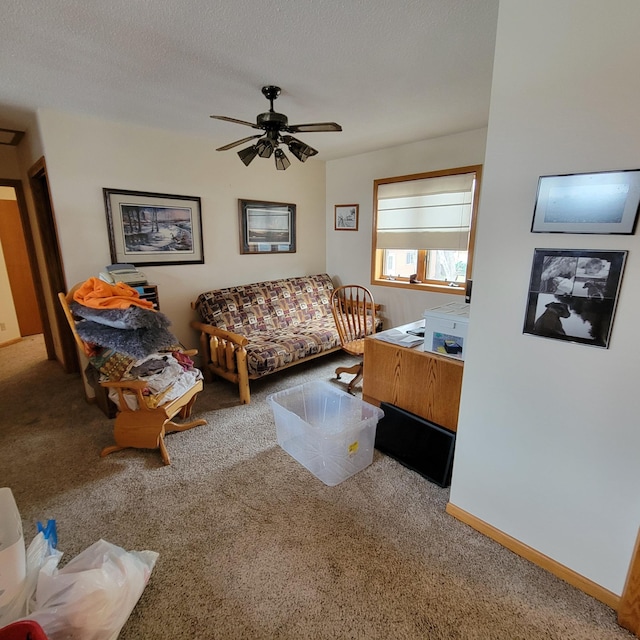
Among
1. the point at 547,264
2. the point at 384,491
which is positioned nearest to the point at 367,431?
the point at 384,491

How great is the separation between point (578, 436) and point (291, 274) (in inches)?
138

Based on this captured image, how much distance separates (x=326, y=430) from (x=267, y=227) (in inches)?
105

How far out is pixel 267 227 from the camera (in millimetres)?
3945

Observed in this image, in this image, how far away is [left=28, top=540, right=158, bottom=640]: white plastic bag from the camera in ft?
3.49

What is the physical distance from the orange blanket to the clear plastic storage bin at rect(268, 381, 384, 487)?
115 cm

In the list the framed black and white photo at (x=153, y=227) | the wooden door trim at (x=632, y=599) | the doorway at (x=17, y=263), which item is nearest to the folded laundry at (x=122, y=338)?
the framed black and white photo at (x=153, y=227)

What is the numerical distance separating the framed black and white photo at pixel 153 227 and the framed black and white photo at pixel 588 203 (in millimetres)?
3023

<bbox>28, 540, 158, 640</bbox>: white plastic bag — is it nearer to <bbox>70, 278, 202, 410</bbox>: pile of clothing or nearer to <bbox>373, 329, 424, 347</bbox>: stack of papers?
<bbox>70, 278, 202, 410</bbox>: pile of clothing

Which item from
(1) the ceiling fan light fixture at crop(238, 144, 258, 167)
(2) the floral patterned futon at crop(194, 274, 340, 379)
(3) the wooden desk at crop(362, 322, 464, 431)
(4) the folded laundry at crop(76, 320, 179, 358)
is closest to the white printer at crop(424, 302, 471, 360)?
(3) the wooden desk at crop(362, 322, 464, 431)

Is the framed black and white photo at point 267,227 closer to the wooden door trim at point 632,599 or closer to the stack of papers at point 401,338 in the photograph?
the stack of papers at point 401,338

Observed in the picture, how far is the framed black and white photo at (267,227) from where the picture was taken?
3.74m

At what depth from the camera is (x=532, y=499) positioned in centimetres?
143

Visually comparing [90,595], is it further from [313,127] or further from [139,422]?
[313,127]

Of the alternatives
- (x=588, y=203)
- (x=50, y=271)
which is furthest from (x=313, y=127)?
(x=50, y=271)
